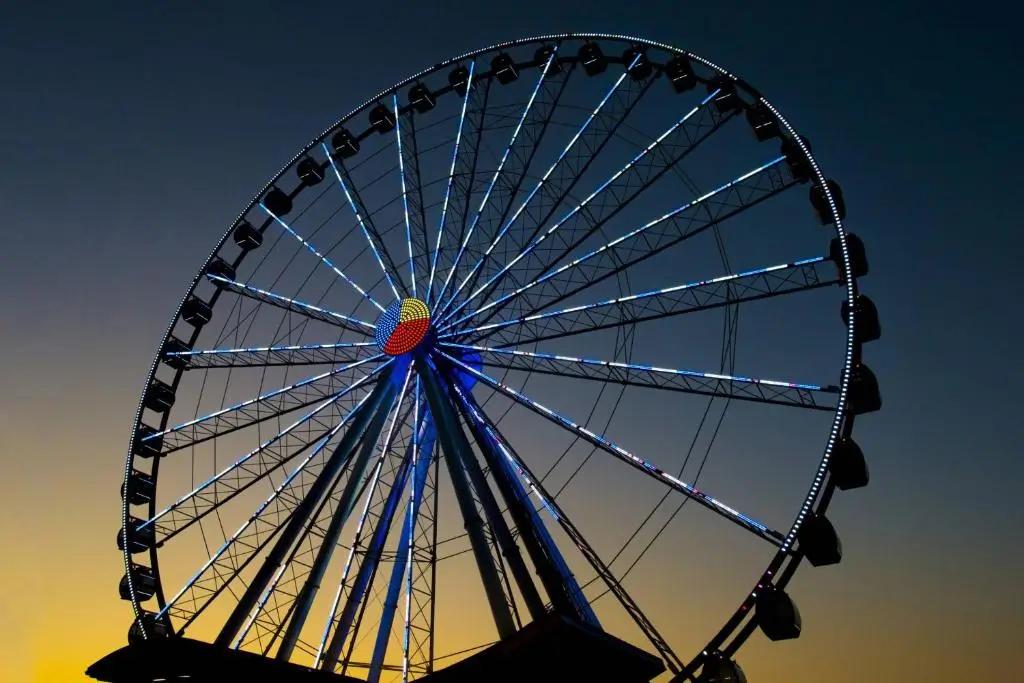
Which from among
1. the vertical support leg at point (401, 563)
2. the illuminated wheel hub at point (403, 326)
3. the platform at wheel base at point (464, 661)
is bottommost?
the platform at wheel base at point (464, 661)

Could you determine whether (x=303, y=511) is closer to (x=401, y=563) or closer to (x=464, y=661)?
(x=401, y=563)

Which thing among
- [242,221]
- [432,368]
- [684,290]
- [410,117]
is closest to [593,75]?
[410,117]

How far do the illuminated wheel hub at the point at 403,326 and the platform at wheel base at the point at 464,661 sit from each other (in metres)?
7.63

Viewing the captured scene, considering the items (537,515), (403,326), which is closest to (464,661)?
(537,515)

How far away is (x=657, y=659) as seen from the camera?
571 inches

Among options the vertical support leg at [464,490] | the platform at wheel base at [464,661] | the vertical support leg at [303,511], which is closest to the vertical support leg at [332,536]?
the vertical support leg at [303,511]

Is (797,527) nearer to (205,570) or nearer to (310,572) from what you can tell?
(310,572)

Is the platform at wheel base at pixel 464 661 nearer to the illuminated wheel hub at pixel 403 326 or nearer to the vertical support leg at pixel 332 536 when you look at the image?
the vertical support leg at pixel 332 536

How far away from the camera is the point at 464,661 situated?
44.0 ft

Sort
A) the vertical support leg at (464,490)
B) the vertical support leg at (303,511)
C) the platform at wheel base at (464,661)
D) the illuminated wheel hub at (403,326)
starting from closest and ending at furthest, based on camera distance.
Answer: the platform at wheel base at (464,661) < the vertical support leg at (464,490) < the vertical support leg at (303,511) < the illuminated wheel hub at (403,326)

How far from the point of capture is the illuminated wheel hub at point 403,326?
19.0m

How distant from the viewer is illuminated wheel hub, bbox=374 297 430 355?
19.0 m

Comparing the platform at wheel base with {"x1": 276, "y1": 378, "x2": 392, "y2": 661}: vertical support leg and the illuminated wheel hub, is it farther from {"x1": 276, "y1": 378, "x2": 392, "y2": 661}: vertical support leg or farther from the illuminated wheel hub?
the illuminated wheel hub

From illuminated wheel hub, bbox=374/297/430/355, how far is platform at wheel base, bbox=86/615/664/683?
763 centimetres
